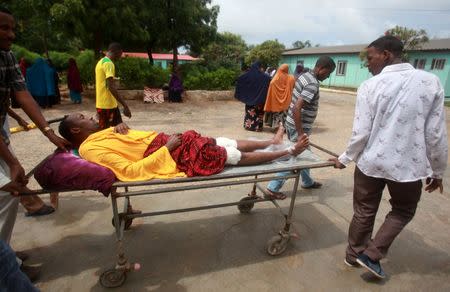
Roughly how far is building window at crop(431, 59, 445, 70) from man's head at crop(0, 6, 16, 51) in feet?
81.7

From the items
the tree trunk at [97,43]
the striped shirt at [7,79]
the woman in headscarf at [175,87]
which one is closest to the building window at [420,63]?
the woman in headscarf at [175,87]

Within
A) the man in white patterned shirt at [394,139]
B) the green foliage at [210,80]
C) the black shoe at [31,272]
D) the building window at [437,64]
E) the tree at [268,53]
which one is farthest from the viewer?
the tree at [268,53]

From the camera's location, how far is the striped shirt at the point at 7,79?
6.93 feet

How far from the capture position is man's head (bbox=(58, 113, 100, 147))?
2490mm

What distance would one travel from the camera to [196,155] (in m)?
2.45

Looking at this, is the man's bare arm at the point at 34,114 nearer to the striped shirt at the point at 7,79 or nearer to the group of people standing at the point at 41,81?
the striped shirt at the point at 7,79

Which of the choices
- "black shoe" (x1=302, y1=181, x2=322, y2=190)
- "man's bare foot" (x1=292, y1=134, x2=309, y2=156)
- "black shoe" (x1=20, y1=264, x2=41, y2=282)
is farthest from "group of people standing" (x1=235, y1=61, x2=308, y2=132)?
"black shoe" (x1=20, y1=264, x2=41, y2=282)

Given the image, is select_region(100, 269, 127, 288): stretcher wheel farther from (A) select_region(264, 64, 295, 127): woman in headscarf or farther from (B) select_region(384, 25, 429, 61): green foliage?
(B) select_region(384, 25, 429, 61): green foliage

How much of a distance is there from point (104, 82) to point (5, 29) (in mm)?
2526

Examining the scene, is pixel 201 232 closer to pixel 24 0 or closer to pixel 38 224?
pixel 38 224

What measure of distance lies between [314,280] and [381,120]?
4.49ft

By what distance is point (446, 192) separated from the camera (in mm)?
4125

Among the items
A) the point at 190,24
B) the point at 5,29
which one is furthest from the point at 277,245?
the point at 190,24

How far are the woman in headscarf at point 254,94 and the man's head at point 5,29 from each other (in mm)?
5890
